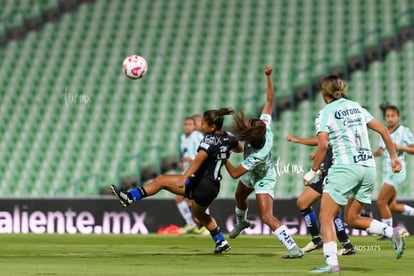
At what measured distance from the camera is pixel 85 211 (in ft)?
62.8

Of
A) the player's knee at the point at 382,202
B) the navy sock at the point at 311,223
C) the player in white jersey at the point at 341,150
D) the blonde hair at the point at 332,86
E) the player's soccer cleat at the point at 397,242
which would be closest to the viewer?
the player in white jersey at the point at 341,150

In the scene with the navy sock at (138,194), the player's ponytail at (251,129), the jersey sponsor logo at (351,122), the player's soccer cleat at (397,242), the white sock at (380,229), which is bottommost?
the player's soccer cleat at (397,242)

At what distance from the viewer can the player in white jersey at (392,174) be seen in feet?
54.6

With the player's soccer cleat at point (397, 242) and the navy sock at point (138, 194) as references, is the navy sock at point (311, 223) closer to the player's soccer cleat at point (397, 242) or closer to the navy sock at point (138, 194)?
the navy sock at point (138, 194)

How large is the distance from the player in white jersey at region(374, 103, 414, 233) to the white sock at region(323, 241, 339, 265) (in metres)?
6.50

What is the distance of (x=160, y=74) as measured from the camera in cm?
2481

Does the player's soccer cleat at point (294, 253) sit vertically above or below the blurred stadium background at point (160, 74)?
below

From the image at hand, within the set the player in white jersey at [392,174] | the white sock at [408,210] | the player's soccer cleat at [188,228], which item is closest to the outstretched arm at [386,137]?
the player in white jersey at [392,174]

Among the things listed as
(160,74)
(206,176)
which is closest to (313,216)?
(206,176)

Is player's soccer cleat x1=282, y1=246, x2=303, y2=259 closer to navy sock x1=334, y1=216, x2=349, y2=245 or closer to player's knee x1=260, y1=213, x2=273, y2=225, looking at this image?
player's knee x1=260, y1=213, x2=273, y2=225

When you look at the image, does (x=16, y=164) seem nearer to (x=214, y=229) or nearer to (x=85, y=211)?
(x=85, y=211)

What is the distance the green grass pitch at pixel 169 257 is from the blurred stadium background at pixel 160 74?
465cm

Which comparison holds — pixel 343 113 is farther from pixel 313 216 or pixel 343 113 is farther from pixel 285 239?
pixel 313 216

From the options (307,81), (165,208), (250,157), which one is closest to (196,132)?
(165,208)
